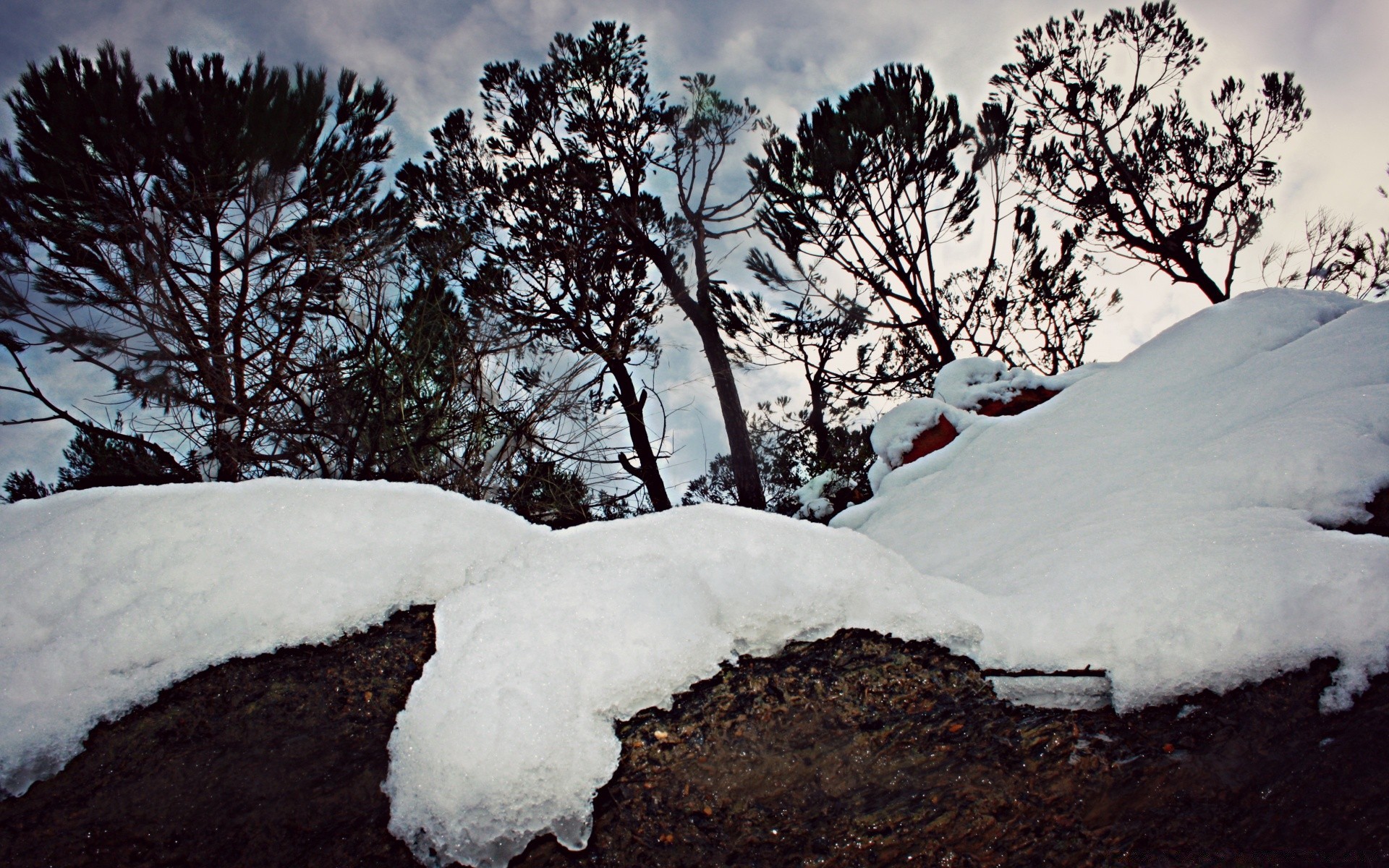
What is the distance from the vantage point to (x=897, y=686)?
1.19m

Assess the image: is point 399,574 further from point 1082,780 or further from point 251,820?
point 1082,780

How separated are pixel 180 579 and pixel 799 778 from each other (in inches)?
47.9

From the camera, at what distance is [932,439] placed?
4.65m

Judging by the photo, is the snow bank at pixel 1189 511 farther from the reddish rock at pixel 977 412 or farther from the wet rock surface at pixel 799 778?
the reddish rock at pixel 977 412

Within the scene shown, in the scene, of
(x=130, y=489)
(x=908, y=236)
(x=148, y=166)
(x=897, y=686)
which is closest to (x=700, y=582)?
(x=897, y=686)

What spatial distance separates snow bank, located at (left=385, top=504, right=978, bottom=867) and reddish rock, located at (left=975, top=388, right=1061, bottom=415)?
3910 mm

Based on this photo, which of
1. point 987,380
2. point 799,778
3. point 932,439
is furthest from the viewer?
point 987,380

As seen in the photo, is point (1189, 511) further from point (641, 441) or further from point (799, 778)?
point (641, 441)

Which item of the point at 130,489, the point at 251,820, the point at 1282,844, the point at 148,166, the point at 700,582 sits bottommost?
the point at 1282,844

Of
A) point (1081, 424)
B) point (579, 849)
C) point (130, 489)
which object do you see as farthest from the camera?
point (1081, 424)

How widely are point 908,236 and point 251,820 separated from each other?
27.2 feet

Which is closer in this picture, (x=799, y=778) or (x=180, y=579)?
(x=799, y=778)

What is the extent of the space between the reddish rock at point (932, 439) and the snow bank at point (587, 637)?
3330mm

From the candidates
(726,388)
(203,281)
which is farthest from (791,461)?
(203,281)
